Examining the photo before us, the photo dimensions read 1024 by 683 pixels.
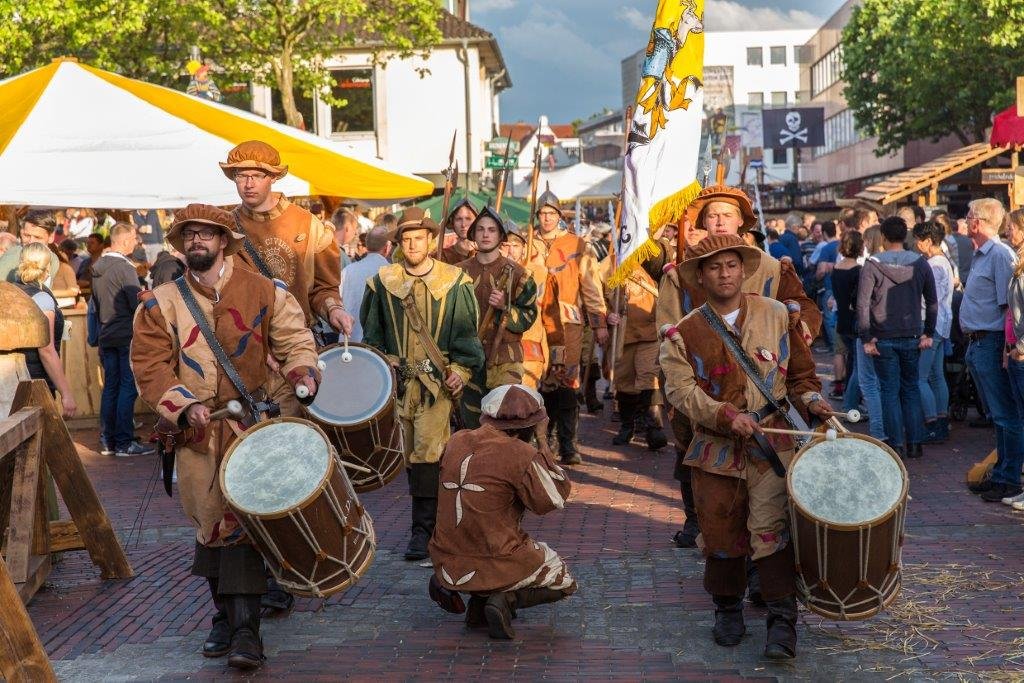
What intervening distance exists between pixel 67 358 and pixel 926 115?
113 feet

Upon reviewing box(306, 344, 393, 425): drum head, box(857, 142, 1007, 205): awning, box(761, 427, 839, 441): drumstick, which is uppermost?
box(857, 142, 1007, 205): awning

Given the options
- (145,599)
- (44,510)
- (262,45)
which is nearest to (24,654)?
(145,599)

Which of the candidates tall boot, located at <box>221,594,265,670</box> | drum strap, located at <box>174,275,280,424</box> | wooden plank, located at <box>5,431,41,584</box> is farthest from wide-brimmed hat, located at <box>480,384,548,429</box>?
wooden plank, located at <box>5,431,41,584</box>

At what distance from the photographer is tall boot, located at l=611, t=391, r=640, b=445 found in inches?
495

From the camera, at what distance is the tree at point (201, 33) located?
27.5 metres

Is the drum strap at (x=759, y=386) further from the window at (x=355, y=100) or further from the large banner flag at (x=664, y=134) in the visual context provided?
the window at (x=355, y=100)

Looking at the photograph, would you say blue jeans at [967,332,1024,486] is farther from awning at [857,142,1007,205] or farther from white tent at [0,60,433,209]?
awning at [857,142,1007,205]

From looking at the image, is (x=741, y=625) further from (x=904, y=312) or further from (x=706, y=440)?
(x=904, y=312)

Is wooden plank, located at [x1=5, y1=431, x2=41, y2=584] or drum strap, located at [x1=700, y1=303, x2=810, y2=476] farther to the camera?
wooden plank, located at [x1=5, y1=431, x2=41, y2=584]

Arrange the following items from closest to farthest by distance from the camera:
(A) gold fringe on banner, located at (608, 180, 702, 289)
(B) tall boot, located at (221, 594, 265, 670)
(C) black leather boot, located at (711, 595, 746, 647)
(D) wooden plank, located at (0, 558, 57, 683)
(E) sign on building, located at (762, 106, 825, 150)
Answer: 1. (D) wooden plank, located at (0, 558, 57, 683)
2. (B) tall boot, located at (221, 594, 265, 670)
3. (C) black leather boot, located at (711, 595, 746, 647)
4. (A) gold fringe on banner, located at (608, 180, 702, 289)
5. (E) sign on building, located at (762, 106, 825, 150)

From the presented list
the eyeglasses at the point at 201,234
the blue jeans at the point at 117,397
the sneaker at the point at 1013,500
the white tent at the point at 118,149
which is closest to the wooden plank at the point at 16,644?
the eyeglasses at the point at 201,234

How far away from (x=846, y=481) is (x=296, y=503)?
2.14 metres

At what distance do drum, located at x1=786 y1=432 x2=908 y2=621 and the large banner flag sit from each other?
3.07 m

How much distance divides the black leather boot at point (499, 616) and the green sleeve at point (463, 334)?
77.2 inches
